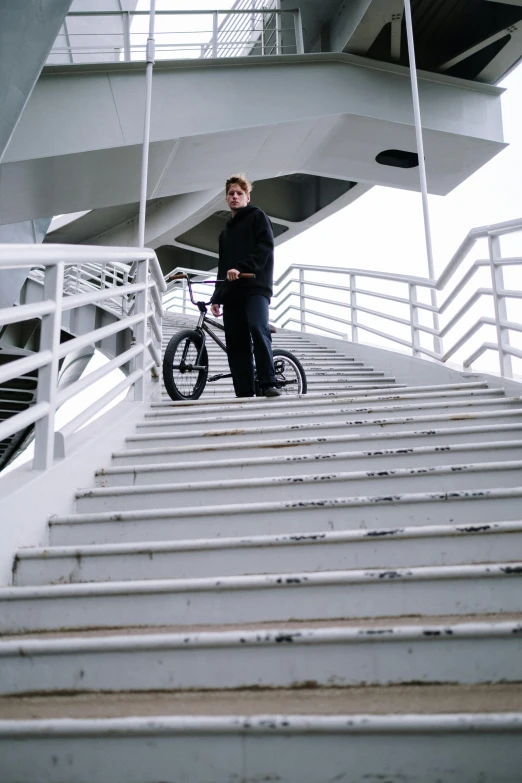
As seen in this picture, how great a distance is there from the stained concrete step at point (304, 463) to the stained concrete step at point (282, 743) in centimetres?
142

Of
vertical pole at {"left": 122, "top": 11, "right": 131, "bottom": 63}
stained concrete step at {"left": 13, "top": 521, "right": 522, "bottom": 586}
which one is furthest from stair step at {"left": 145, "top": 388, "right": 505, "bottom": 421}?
vertical pole at {"left": 122, "top": 11, "right": 131, "bottom": 63}

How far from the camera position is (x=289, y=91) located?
9.99 m

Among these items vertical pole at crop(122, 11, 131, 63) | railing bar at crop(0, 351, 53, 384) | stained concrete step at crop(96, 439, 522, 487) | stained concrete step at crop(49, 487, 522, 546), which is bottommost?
stained concrete step at crop(49, 487, 522, 546)

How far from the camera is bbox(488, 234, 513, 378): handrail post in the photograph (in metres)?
4.02

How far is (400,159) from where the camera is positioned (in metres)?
13.6

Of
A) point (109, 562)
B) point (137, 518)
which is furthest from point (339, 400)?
point (109, 562)

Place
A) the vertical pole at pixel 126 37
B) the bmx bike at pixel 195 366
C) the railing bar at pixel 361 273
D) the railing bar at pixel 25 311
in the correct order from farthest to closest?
the vertical pole at pixel 126 37 < the railing bar at pixel 361 273 < the bmx bike at pixel 195 366 < the railing bar at pixel 25 311

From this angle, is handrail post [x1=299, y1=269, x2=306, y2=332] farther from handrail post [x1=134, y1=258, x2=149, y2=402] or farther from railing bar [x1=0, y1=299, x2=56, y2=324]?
railing bar [x1=0, y1=299, x2=56, y2=324]

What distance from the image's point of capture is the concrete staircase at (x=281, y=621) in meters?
1.54

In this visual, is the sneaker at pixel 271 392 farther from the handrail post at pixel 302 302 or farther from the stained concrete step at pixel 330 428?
the handrail post at pixel 302 302

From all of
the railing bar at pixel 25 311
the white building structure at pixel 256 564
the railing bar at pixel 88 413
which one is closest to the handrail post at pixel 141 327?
the white building structure at pixel 256 564

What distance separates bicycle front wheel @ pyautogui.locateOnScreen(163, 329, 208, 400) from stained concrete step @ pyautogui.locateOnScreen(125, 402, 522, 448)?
1.01 metres

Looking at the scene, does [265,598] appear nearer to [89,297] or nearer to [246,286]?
[89,297]

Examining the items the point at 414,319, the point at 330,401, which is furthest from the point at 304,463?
the point at 414,319
